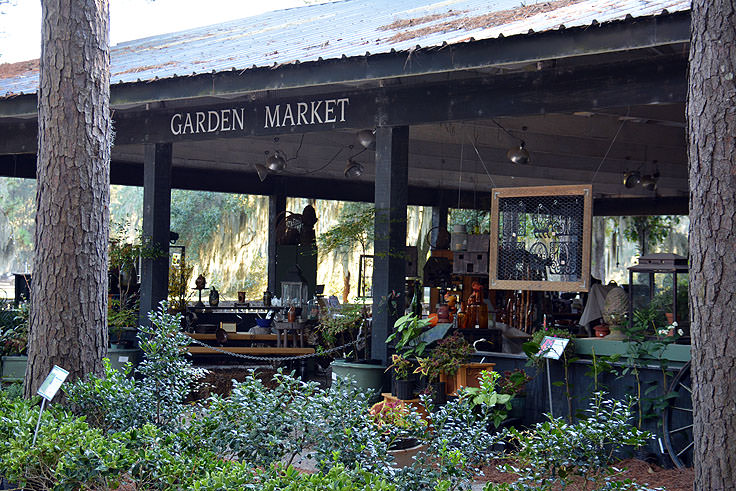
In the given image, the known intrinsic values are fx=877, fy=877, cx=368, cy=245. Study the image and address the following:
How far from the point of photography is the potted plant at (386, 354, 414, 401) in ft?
22.3

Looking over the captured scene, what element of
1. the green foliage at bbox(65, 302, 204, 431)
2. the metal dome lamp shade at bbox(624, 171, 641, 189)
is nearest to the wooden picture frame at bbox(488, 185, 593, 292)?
the green foliage at bbox(65, 302, 204, 431)

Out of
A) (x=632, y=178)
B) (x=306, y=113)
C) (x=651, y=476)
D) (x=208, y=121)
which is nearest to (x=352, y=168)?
(x=208, y=121)

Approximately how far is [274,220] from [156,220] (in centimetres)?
561

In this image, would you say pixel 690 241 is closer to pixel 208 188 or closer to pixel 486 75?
pixel 486 75

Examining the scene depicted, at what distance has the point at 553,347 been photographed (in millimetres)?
6301

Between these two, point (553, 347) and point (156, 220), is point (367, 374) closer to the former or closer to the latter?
point (553, 347)

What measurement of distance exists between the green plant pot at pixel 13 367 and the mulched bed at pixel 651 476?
468cm

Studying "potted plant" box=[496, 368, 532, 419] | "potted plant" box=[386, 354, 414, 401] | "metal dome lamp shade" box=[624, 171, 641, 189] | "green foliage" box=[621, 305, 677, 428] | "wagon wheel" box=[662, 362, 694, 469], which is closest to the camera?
"wagon wheel" box=[662, 362, 694, 469]

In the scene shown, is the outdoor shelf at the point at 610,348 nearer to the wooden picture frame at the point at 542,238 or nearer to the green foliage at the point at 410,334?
the wooden picture frame at the point at 542,238

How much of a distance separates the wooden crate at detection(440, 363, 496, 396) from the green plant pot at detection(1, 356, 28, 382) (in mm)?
4185

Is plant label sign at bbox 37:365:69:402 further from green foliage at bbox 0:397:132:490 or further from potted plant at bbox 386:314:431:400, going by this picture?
potted plant at bbox 386:314:431:400

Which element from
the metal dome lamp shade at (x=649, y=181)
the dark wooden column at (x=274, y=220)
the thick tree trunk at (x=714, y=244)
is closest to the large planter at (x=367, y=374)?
the thick tree trunk at (x=714, y=244)

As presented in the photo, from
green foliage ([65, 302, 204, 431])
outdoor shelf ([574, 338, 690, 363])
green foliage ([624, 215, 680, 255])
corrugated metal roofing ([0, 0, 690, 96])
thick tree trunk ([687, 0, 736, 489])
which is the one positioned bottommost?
green foliage ([65, 302, 204, 431])

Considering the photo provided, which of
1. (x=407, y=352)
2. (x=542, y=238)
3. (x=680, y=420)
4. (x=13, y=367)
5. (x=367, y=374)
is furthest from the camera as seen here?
(x=13, y=367)
